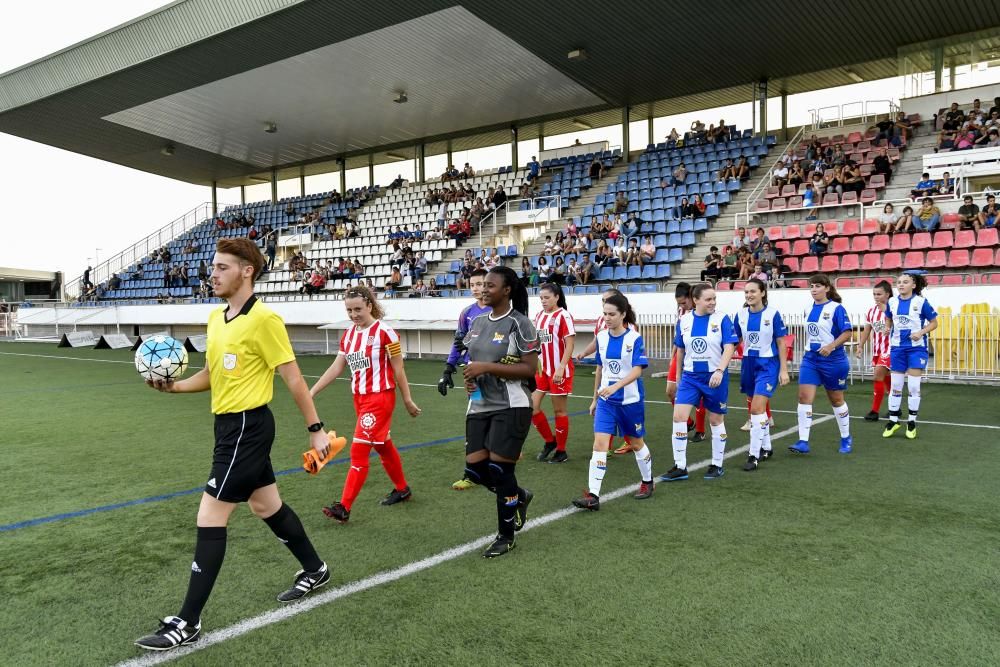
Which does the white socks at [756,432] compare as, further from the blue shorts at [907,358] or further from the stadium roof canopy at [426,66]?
the stadium roof canopy at [426,66]

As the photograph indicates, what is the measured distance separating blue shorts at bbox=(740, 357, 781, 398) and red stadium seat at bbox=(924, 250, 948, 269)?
1006 cm

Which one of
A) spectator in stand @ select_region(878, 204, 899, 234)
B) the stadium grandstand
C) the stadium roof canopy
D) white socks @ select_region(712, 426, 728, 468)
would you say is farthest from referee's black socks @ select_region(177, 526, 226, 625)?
the stadium roof canopy

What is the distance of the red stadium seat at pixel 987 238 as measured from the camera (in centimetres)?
1415

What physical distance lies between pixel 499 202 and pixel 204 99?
11.3m

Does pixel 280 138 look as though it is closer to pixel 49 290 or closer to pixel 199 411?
pixel 199 411

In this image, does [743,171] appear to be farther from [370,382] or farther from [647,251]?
[370,382]

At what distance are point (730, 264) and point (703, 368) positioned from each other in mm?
11322

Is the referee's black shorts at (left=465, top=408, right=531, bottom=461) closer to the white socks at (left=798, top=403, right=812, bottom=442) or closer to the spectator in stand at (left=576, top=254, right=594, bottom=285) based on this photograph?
the white socks at (left=798, top=403, right=812, bottom=442)

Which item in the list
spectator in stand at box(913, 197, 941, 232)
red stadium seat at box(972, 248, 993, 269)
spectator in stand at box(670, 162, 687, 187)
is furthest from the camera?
spectator in stand at box(670, 162, 687, 187)

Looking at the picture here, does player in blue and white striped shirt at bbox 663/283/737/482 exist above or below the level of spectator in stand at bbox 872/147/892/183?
below

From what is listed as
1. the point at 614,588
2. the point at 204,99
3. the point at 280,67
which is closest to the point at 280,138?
the point at 204,99

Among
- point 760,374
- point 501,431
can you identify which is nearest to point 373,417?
point 501,431

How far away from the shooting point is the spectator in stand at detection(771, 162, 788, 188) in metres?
19.7

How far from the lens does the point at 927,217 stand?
1527 centimetres
